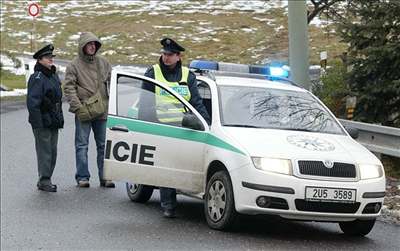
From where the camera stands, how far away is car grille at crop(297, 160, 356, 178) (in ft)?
22.9

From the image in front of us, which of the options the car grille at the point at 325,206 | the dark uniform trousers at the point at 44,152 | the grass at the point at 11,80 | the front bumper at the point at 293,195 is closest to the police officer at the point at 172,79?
the front bumper at the point at 293,195

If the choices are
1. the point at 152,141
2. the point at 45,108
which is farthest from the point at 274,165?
the point at 45,108

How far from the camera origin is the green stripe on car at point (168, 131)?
7668 millimetres

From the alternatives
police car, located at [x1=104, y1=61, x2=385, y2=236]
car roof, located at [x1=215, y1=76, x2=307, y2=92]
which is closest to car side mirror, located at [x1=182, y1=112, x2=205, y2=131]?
police car, located at [x1=104, y1=61, x2=385, y2=236]

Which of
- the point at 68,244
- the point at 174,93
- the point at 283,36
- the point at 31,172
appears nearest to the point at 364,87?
the point at 174,93

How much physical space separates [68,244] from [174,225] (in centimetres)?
125

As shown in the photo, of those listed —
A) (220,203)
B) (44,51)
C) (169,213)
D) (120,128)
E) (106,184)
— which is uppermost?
(44,51)

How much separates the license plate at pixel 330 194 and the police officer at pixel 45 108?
4.24 m

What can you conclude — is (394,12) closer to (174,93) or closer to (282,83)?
(282,83)

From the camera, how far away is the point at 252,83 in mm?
8555

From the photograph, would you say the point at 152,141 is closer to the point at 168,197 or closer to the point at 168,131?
the point at 168,131

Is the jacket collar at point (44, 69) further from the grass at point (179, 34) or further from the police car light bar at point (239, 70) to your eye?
the grass at point (179, 34)

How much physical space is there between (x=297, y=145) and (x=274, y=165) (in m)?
0.40

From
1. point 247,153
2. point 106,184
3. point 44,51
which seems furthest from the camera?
point 106,184
